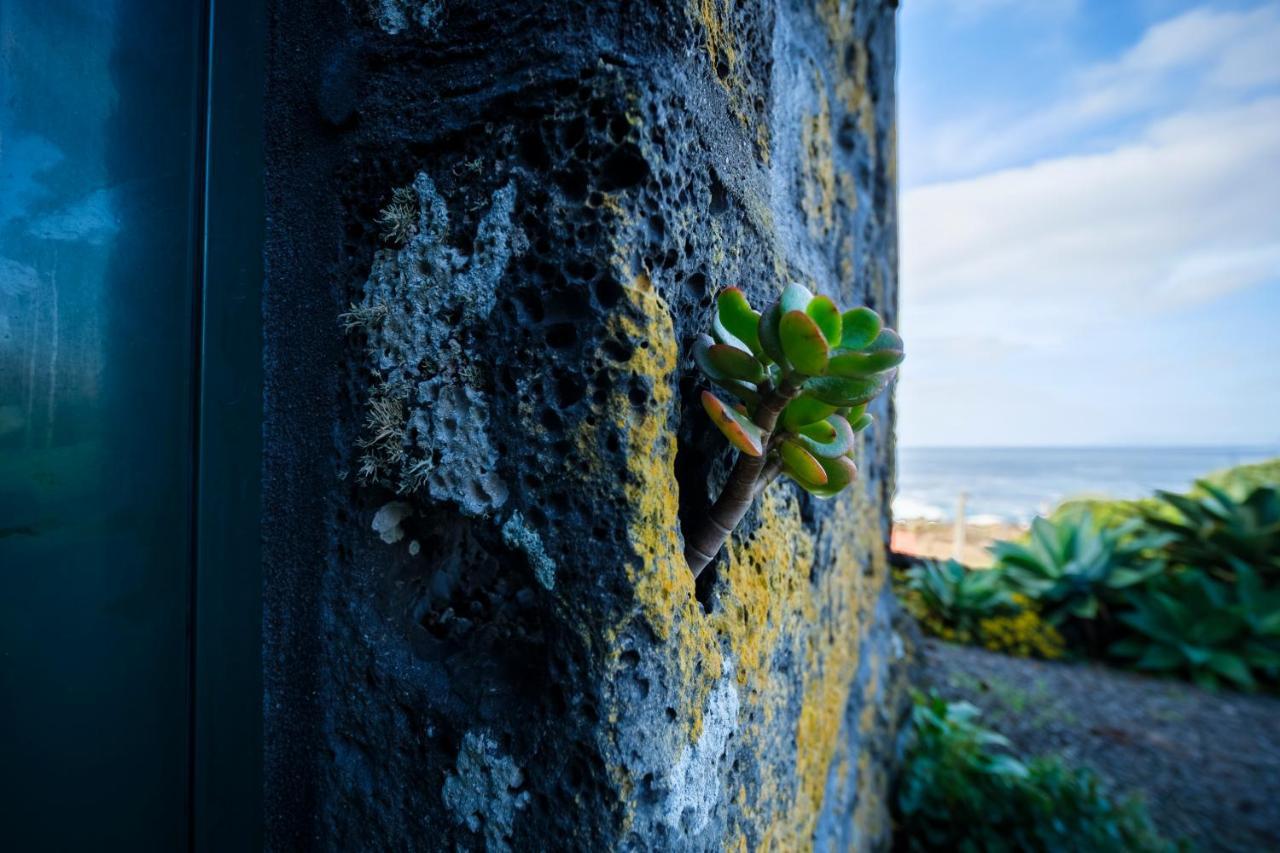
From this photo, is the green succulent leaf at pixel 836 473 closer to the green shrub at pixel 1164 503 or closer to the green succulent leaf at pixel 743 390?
the green succulent leaf at pixel 743 390

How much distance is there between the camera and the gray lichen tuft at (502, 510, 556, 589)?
607mm

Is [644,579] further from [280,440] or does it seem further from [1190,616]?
[1190,616]

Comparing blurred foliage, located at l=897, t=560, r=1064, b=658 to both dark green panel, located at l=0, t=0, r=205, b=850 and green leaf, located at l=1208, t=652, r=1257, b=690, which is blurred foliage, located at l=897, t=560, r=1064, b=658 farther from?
dark green panel, located at l=0, t=0, r=205, b=850

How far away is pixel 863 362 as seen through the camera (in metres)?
0.61

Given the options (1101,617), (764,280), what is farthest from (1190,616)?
(764,280)

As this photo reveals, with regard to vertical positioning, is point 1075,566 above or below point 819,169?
below

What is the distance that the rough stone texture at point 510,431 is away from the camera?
59 centimetres

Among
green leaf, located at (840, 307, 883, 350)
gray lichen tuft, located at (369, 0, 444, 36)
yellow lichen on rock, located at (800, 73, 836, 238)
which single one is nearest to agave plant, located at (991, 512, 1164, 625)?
yellow lichen on rock, located at (800, 73, 836, 238)

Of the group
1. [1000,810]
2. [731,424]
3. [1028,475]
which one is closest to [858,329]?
[731,424]

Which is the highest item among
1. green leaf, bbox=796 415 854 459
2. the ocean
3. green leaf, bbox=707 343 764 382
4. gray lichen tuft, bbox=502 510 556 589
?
green leaf, bbox=707 343 764 382

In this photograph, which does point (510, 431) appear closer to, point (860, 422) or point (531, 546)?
point (531, 546)

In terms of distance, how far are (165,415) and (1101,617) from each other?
5.27 m

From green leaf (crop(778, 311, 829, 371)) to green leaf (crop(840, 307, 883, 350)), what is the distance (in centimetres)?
10

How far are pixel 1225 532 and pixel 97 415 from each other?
5.88m
